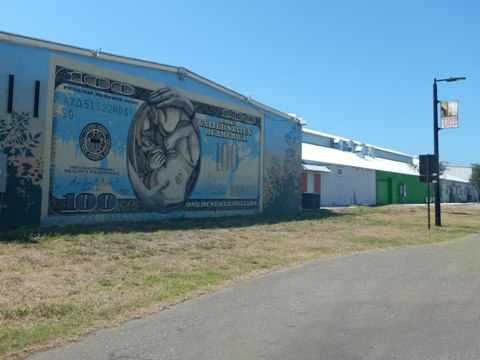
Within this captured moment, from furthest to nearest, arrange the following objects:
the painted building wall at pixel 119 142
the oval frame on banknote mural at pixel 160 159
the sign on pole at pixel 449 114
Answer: the sign on pole at pixel 449 114, the oval frame on banknote mural at pixel 160 159, the painted building wall at pixel 119 142

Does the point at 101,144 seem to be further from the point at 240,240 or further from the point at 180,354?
the point at 180,354

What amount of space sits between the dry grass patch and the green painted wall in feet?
90.6

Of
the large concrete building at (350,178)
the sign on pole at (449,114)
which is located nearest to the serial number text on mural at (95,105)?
the sign on pole at (449,114)

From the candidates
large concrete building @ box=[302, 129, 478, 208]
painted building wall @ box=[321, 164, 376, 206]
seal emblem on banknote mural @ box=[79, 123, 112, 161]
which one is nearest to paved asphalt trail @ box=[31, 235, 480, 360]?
seal emblem on banknote mural @ box=[79, 123, 112, 161]

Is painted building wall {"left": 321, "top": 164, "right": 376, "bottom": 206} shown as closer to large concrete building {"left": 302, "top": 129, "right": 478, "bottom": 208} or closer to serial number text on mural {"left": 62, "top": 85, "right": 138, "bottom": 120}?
large concrete building {"left": 302, "top": 129, "right": 478, "bottom": 208}

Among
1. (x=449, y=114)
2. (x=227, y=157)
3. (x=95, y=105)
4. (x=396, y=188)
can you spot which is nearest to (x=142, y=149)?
(x=95, y=105)

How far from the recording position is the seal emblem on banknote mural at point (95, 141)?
15.8m

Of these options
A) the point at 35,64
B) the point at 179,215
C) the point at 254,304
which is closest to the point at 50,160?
the point at 35,64

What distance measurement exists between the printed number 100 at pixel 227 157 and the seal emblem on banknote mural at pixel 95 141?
598cm

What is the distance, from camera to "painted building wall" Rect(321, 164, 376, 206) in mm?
36719

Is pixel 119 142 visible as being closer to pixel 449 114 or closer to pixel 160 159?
pixel 160 159

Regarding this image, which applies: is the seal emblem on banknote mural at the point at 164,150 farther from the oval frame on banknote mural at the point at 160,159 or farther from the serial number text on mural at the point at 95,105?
the serial number text on mural at the point at 95,105

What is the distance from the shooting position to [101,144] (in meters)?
16.4

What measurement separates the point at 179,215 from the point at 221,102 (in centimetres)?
588
